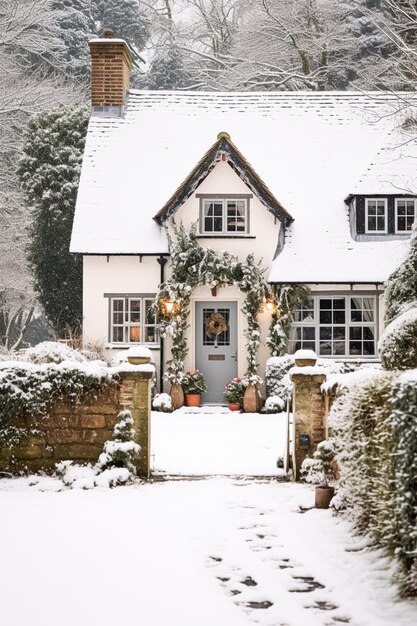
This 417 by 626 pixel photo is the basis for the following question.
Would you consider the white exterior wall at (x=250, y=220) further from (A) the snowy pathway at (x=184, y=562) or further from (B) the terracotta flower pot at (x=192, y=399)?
(A) the snowy pathway at (x=184, y=562)

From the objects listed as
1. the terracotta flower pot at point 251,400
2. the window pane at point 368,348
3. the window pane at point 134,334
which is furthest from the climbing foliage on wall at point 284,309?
the window pane at point 134,334

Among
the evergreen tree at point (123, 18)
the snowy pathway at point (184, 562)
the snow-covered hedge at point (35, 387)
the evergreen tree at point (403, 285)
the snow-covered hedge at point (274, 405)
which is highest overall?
the evergreen tree at point (123, 18)

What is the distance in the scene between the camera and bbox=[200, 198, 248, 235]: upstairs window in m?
19.3

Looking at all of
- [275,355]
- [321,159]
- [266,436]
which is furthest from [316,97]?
[266,436]

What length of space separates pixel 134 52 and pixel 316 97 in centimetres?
1565

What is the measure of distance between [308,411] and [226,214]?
10785mm

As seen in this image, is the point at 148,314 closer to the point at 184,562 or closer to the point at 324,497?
the point at 324,497

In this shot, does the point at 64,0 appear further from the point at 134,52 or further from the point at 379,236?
the point at 379,236

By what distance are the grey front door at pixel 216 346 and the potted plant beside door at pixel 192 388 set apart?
67 cm

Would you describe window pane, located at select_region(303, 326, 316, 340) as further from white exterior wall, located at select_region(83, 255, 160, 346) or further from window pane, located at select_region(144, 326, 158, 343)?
white exterior wall, located at select_region(83, 255, 160, 346)

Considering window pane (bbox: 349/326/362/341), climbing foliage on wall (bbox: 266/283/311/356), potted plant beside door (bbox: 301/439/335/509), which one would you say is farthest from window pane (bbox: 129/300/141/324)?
potted plant beside door (bbox: 301/439/335/509)

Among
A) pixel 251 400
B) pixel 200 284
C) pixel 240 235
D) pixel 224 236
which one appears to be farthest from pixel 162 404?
pixel 240 235

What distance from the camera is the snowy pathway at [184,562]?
191 inches

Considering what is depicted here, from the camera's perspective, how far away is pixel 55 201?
25453mm
